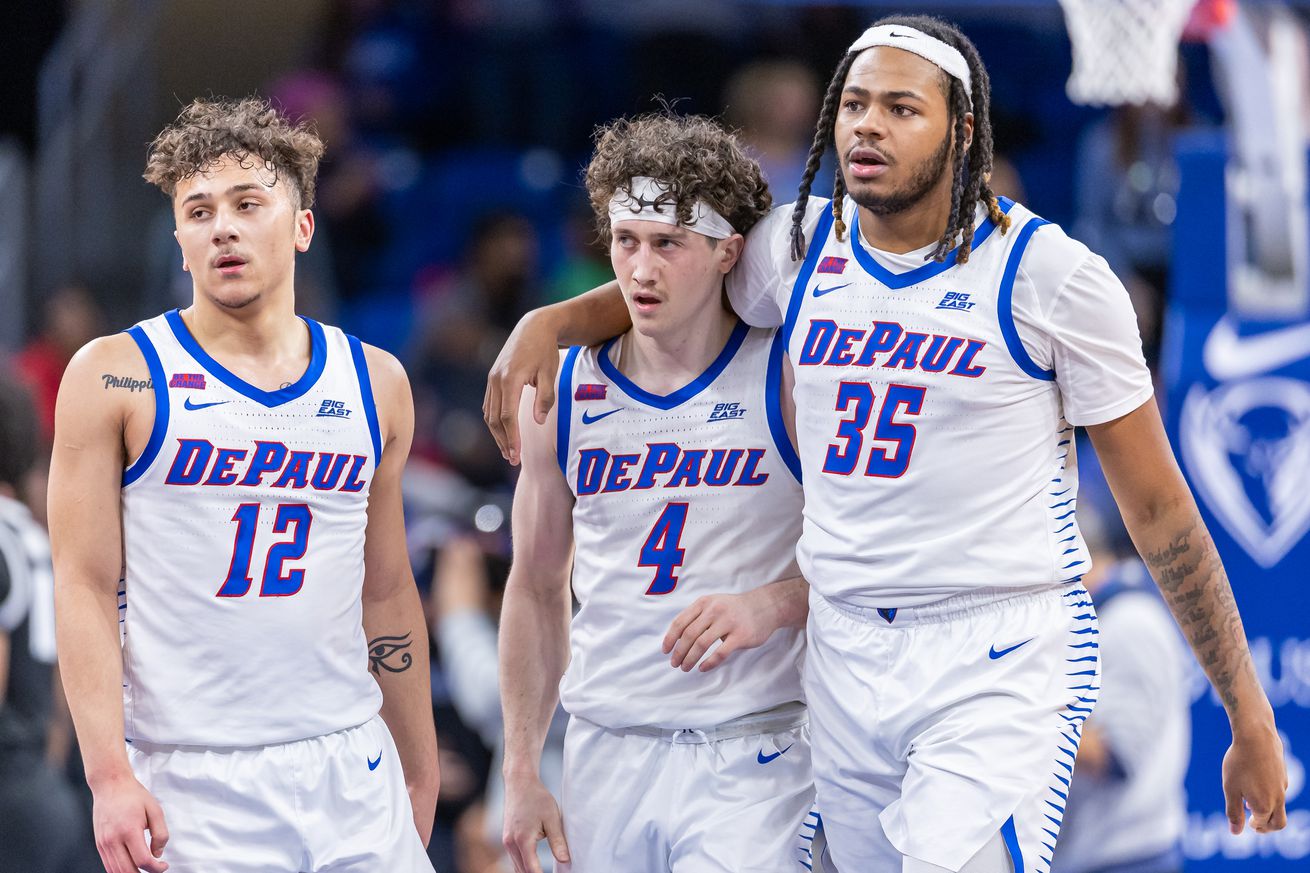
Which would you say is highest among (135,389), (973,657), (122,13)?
(122,13)

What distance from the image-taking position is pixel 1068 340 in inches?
152

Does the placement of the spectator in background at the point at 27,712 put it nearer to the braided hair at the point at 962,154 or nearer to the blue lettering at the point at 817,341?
the blue lettering at the point at 817,341

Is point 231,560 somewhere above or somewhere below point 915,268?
below

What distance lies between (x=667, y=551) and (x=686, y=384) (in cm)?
46

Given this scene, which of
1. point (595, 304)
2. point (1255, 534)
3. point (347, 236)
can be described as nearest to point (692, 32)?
point (347, 236)

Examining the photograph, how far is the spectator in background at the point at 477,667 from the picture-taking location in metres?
7.75

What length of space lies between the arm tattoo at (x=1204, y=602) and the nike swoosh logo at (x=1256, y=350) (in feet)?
9.76

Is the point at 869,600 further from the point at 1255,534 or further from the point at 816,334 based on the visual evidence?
the point at 1255,534

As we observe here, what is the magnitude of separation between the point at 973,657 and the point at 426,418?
7.40m

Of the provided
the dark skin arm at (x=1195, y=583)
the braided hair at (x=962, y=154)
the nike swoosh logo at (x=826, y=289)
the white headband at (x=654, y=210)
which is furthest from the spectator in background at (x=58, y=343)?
the dark skin arm at (x=1195, y=583)

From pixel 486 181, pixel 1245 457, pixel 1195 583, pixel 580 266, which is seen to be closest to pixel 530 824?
pixel 1195 583

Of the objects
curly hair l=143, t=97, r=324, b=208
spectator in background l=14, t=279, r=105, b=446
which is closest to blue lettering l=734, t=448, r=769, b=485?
curly hair l=143, t=97, r=324, b=208

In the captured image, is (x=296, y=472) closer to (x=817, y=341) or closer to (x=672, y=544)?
(x=672, y=544)

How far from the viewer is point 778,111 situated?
38.6 feet
